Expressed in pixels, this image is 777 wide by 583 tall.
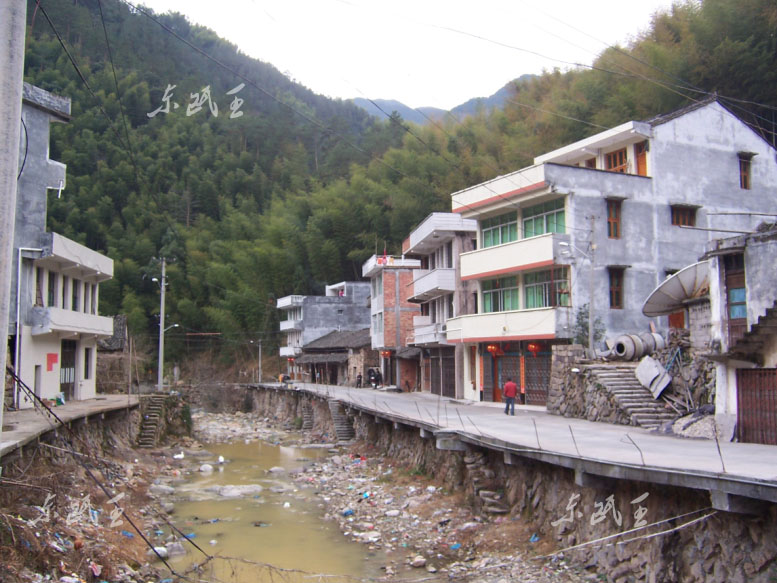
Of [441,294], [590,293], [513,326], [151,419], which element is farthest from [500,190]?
[151,419]

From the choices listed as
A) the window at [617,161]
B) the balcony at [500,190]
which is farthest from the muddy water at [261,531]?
the window at [617,161]

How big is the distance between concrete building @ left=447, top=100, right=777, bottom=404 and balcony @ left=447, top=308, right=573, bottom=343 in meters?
0.05

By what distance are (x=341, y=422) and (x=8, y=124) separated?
2610 centimetres

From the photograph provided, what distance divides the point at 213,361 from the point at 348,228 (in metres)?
19.2

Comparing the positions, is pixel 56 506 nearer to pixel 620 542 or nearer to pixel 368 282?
pixel 620 542

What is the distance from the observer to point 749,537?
7.75 metres

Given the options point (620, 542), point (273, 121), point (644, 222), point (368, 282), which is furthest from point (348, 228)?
point (620, 542)

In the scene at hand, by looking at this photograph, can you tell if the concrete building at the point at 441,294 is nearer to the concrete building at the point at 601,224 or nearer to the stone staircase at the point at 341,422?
the concrete building at the point at 601,224

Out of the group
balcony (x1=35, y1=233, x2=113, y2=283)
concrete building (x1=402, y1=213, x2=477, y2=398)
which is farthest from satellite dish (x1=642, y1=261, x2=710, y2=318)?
balcony (x1=35, y1=233, x2=113, y2=283)

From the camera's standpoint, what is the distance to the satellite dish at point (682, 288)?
17719 mm

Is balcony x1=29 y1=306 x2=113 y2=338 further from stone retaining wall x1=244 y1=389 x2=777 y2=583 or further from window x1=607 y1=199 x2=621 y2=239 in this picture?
window x1=607 y1=199 x2=621 y2=239

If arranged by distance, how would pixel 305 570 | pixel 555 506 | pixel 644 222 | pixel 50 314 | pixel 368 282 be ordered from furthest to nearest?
pixel 368 282 → pixel 644 222 → pixel 50 314 → pixel 305 570 → pixel 555 506

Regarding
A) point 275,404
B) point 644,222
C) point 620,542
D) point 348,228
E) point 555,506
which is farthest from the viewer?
point 348,228

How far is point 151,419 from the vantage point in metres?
29.9
